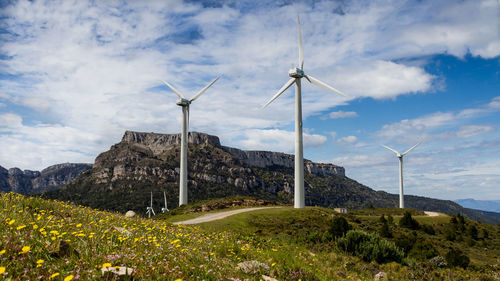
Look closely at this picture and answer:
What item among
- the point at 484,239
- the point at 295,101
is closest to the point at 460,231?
the point at 484,239

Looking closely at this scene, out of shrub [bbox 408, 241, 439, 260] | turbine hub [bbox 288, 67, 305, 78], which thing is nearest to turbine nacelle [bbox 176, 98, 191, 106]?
turbine hub [bbox 288, 67, 305, 78]

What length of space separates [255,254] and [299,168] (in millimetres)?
49432

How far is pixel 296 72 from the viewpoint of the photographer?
6406 cm

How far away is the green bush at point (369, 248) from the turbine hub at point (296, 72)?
1773 inches

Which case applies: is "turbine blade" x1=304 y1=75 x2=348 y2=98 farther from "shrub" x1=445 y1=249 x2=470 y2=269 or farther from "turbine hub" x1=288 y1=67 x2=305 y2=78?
"shrub" x1=445 y1=249 x2=470 y2=269

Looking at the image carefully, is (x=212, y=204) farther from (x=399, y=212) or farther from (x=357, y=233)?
(x=399, y=212)

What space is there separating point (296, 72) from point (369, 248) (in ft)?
154

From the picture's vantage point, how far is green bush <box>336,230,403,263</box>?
2194 cm

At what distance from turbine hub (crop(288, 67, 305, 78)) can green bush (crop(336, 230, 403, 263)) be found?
45.0 meters

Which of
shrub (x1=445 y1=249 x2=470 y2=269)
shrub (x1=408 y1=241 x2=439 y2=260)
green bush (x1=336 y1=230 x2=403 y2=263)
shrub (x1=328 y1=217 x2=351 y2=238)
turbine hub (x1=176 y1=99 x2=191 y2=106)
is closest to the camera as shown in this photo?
green bush (x1=336 y1=230 x2=403 y2=263)

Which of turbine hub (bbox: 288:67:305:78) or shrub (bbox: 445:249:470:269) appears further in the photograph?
turbine hub (bbox: 288:67:305:78)

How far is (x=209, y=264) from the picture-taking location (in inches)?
309

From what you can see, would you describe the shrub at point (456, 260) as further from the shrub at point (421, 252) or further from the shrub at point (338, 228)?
the shrub at point (338, 228)

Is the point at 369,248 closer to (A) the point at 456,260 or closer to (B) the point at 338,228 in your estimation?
(B) the point at 338,228
